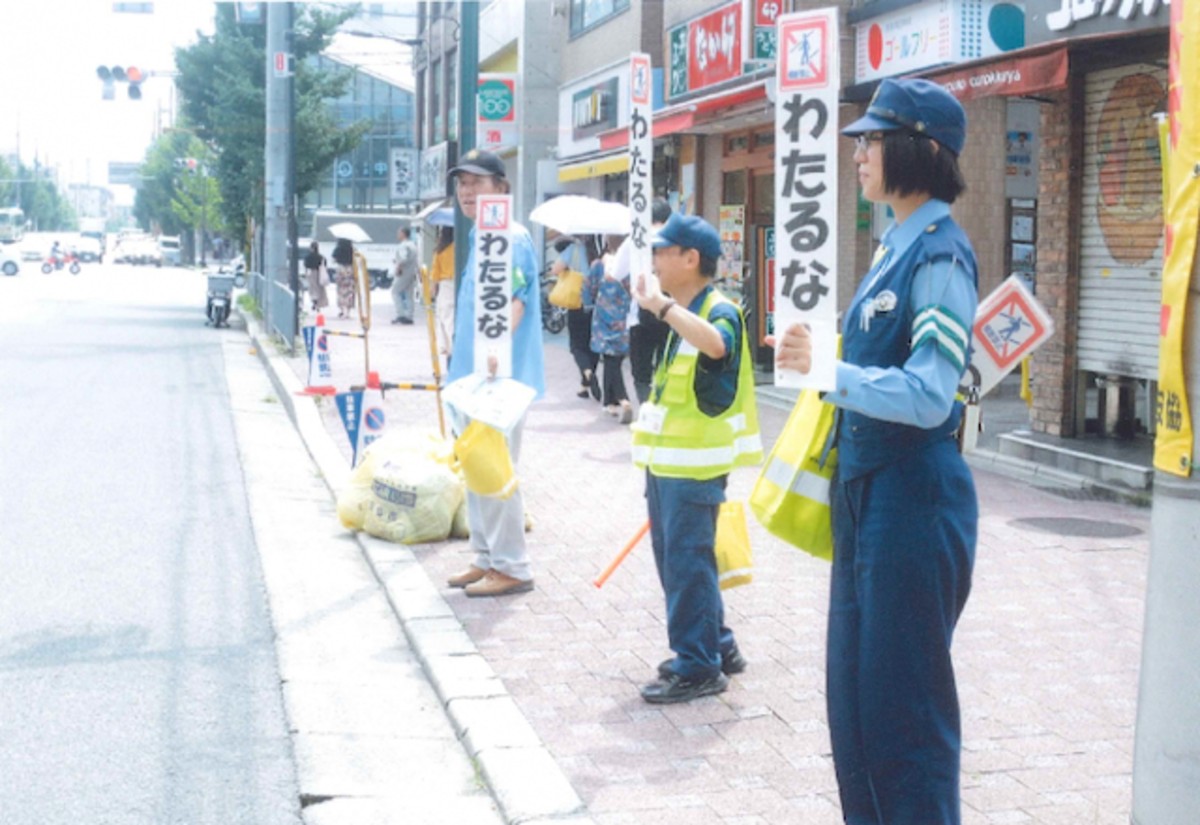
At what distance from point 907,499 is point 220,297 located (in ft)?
88.7

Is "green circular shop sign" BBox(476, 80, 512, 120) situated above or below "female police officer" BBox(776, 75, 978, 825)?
above

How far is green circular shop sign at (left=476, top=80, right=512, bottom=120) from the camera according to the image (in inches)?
1143

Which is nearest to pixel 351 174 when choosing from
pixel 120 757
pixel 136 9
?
pixel 136 9

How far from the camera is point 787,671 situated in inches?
236

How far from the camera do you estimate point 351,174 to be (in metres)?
76.9

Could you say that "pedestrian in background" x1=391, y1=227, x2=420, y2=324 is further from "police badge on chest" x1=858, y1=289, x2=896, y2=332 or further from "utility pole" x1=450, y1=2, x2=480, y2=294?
"police badge on chest" x1=858, y1=289, x2=896, y2=332

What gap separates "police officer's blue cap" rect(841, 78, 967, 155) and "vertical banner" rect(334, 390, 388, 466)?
7075mm

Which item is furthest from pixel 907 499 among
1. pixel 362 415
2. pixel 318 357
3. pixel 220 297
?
pixel 220 297

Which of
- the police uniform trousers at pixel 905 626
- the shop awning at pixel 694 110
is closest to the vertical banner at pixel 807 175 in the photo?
the police uniform trousers at pixel 905 626

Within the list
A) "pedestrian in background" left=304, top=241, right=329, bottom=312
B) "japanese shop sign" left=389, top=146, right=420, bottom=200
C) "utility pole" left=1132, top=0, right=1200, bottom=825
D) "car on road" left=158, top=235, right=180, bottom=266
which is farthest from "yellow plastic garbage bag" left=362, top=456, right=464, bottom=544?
"car on road" left=158, top=235, right=180, bottom=266

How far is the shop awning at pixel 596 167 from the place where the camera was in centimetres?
2303

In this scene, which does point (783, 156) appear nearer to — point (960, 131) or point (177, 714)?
point (960, 131)

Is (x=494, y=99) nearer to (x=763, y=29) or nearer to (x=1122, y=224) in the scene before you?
(x=763, y=29)

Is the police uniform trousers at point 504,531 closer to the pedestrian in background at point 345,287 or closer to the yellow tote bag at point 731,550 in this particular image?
the yellow tote bag at point 731,550
